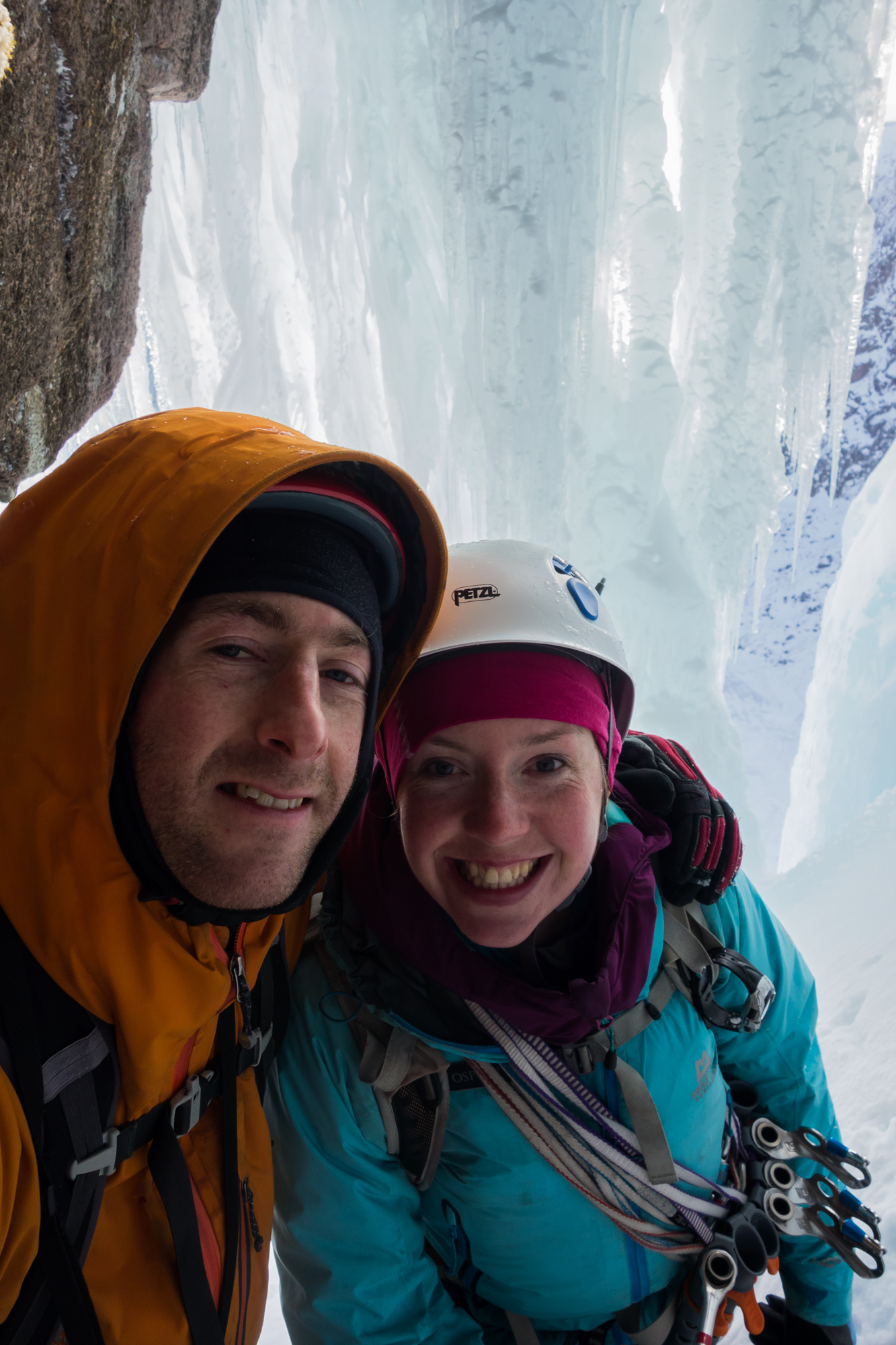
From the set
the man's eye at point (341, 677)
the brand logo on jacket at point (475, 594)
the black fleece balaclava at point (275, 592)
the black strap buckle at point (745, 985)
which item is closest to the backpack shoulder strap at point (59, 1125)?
the black fleece balaclava at point (275, 592)

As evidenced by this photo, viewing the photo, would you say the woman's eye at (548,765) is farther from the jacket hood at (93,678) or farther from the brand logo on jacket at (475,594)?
the jacket hood at (93,678)

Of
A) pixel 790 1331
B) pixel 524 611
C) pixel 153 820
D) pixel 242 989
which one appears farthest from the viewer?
pixel 790 1331

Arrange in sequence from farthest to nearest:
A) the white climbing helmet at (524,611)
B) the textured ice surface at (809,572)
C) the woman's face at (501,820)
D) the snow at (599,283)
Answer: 1. the textured ice surface at (809,572)
2. the snow at (599,283)
3. the white climbing helmet at (524,611)
4. the woman's face at (501,820)

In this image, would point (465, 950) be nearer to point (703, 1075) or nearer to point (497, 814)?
point (497, 814)

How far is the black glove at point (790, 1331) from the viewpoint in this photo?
154cm

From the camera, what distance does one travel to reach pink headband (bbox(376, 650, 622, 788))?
1218mm

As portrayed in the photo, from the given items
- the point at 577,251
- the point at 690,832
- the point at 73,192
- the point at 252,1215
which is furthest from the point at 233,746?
the point at 577,251

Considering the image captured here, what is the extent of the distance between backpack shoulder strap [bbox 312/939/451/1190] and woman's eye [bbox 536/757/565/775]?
1.54 ft

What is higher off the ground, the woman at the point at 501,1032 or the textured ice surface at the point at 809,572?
the woman at the point at 501,1032

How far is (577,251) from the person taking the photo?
6.51m

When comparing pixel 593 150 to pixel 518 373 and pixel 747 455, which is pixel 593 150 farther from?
pixel 747 455

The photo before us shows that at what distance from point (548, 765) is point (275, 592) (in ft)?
1.73

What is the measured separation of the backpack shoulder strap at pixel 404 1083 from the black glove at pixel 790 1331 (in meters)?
0.94

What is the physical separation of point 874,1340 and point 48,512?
2522mm
